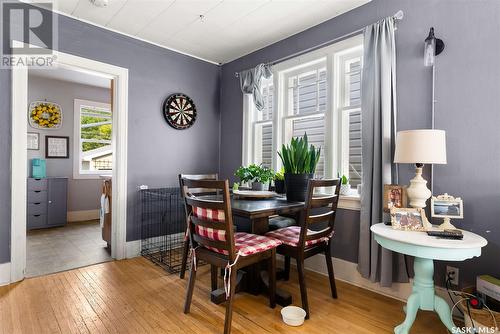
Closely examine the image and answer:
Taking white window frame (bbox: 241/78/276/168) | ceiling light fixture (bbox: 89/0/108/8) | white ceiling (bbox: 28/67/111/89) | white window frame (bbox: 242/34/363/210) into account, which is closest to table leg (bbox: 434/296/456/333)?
white window frame (bbox: 242/34/363/210)

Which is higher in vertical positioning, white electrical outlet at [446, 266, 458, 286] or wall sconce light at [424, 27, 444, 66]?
wall sconce light at [424, 27, 444, 66]

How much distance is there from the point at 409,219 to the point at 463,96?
977 millimetres

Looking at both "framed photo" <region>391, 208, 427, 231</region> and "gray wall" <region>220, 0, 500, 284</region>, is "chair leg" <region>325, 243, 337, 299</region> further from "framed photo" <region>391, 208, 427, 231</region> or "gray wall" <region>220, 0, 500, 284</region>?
"gray wall" <region>220, 0, 500, 284</region>

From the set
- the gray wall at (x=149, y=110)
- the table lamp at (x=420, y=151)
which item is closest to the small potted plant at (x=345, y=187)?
the table lamp at (x=420, y=151)

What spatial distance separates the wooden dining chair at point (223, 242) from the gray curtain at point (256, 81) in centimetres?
184

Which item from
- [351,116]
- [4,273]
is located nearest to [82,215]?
[4,273]

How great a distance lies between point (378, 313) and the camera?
1.99m

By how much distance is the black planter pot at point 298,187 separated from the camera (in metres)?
2.25

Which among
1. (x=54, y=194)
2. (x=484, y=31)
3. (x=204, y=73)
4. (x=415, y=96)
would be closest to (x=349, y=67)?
(x=415, y=96)

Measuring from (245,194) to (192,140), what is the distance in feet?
5.53

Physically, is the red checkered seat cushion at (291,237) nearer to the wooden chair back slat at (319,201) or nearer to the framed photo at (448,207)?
the wooden chair back slat at (319,201)

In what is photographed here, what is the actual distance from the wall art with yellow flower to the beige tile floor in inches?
→ 71.0

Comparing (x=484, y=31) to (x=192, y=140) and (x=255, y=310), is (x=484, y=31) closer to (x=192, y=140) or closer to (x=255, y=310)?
(x=255, y=310)

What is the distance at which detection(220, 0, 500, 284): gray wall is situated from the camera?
1818 millimetres
